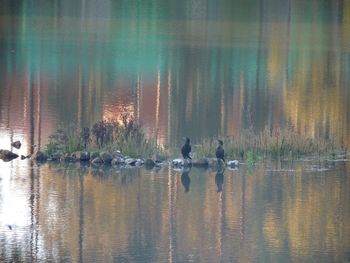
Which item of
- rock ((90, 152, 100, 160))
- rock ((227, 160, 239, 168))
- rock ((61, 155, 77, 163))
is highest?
rock ((90, 152, 100, 160))

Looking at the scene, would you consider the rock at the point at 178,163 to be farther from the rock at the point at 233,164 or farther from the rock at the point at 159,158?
the rock at the point at 233,164

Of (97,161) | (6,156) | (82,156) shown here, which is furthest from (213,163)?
(6,156)

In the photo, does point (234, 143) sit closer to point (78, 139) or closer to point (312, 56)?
point (78, 139)

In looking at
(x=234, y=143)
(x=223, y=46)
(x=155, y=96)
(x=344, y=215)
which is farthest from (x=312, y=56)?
(x=344, y=215)

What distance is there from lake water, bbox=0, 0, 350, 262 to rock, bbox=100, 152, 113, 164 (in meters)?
0.38

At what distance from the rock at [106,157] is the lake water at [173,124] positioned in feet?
1.23

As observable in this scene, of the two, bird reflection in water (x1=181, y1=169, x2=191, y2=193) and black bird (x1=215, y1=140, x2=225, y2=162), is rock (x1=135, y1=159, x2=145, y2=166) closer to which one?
bird reflection in water (x1=181, y1=169, x2=191, y2=193)

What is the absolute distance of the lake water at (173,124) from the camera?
16547 mm

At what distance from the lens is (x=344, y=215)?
1856cm

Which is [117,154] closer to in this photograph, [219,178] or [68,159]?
[68,159]

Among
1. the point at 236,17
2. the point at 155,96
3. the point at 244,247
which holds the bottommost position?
the point at 244,247

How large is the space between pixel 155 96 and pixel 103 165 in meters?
9.06

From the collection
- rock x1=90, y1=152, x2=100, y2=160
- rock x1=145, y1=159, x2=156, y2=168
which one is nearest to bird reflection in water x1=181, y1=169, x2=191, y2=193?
rock x1=145, y1=159, x2=156, y2=168

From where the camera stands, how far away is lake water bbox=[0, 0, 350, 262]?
1655 cm
